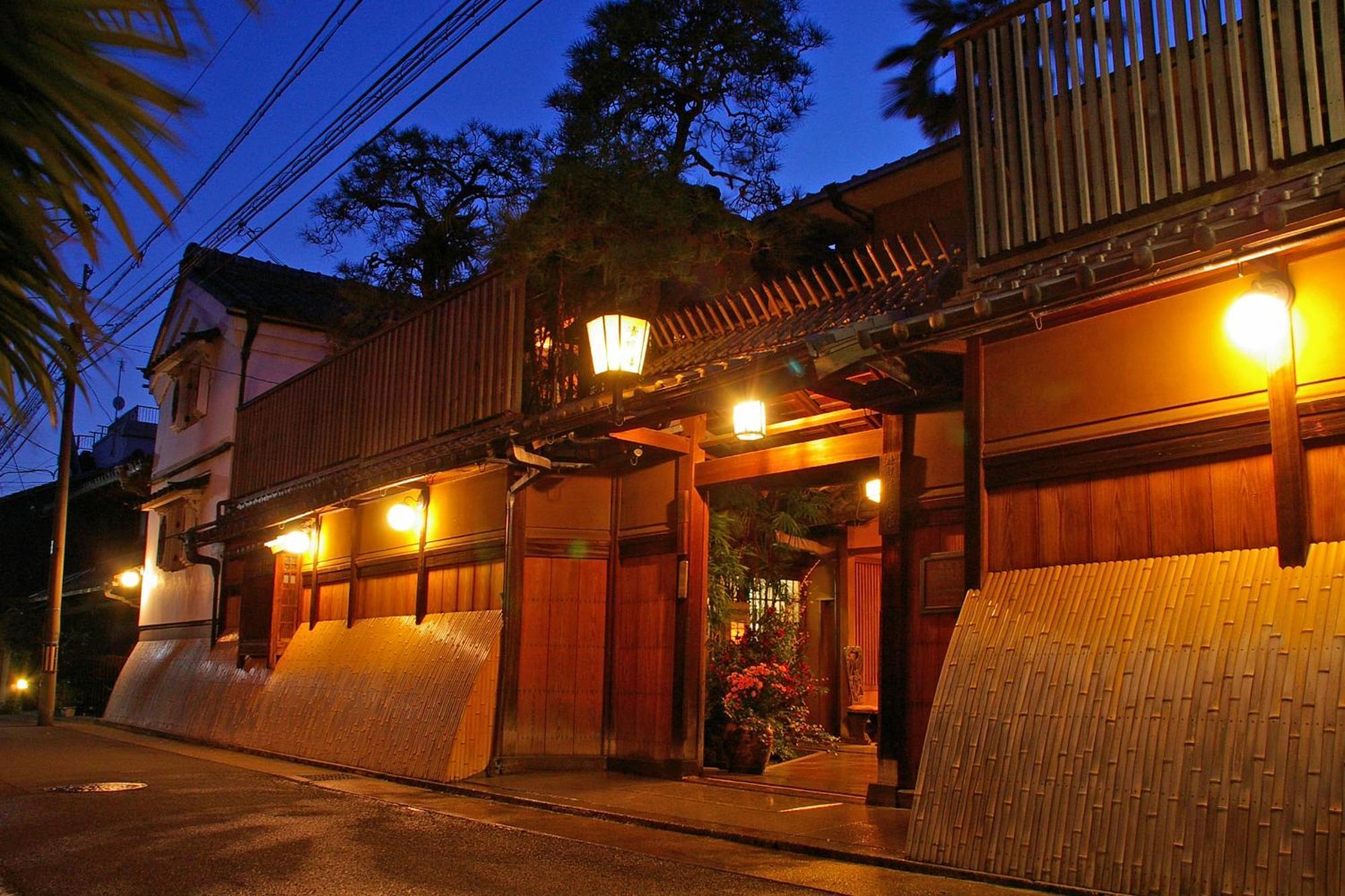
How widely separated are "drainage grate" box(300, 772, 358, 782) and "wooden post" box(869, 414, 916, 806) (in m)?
7.10

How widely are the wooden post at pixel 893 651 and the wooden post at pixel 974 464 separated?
128cm

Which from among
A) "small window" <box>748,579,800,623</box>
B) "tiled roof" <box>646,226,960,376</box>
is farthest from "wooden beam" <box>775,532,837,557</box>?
"tiled roof" <box>646,226,960,376</box>

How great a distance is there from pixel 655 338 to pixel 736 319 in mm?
1244

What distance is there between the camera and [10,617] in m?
32.2

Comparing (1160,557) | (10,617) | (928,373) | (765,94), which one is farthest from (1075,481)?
(10,617)

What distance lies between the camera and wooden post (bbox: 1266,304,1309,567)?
6.63m

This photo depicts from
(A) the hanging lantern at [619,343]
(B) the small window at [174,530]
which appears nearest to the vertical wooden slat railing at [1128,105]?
(A) the hanging lantern at [619,343]

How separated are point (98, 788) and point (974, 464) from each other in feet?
33.8

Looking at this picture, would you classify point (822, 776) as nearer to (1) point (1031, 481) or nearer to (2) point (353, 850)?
(1) point (1031, 481)

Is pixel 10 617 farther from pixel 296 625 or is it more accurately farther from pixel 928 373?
pixel 928 373

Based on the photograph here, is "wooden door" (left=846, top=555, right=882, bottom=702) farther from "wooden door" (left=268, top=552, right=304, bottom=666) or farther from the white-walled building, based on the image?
the white-walled building

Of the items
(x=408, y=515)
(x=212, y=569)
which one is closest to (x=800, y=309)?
(x=408, y=515)

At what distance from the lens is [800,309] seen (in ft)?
39.0

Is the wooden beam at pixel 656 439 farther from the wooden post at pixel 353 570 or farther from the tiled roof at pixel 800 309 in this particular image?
the wooden post at pixel 353 570
